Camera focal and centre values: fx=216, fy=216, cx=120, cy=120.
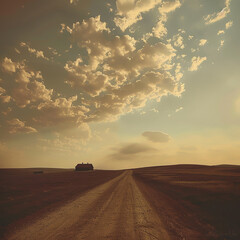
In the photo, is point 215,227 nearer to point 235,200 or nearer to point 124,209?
point 124,209

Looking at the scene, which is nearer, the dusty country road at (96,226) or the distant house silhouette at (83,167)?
the dusty country road at (96,226)

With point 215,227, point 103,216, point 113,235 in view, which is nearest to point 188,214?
point 215,227

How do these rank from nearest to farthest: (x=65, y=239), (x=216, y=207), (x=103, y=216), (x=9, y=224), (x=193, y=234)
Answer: (x=65, y=239) < (x=193, y=234) < (x=9, y=224) < (x=103, y=216) < (x=216, y=207)

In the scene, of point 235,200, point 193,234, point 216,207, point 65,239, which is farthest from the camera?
point 235,200

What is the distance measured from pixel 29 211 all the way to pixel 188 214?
27.4 feet

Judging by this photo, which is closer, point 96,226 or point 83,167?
point 96,226

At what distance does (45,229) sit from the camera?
7.81 meters

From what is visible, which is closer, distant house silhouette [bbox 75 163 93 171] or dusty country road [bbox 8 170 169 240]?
dusty country road [bbox 8 170 169 240]

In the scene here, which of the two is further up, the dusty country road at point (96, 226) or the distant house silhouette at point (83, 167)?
the distant house silhouette at point (83, 167)

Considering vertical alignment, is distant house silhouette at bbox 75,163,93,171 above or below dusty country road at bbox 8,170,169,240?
above

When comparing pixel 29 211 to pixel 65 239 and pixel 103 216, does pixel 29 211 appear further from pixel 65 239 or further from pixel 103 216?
pixel 65 239

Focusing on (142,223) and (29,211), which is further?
(29,211)

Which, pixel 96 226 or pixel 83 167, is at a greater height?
pixel 83 167

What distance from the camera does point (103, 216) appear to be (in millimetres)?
9672
